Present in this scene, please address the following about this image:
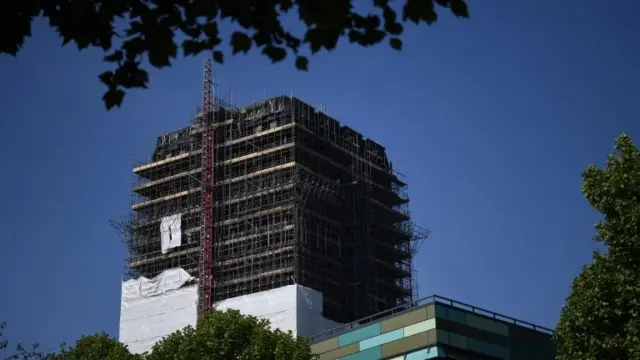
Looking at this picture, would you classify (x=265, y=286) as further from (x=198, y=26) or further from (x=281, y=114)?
(x=198, y=26)

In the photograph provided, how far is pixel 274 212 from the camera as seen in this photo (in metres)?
132

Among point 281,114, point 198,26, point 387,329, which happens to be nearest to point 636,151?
point 387,329

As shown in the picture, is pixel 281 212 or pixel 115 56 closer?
pixel 115 56

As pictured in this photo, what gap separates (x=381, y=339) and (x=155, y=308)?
2425 inches

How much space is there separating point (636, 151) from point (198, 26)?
37.1 metres

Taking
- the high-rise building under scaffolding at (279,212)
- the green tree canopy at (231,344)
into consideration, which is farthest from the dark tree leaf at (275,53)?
the high-rise building under scaffolding at (279,212)

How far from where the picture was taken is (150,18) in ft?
42.3

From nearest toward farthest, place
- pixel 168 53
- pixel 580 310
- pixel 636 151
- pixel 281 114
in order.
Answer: pixel 168 53, pixel 580 310, pixel 636 151, pixel 281 114

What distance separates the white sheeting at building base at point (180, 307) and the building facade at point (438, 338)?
42.7m

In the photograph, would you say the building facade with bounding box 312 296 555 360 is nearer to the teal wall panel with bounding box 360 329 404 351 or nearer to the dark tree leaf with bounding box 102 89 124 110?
the teal wall panel with bounding box 360 329 404 351

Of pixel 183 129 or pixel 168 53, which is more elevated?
pixel 183 129

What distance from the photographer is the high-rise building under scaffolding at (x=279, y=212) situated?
13050cm

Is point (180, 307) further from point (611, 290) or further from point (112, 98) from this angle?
point (112, 98)

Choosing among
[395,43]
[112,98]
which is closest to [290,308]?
[112,98]
